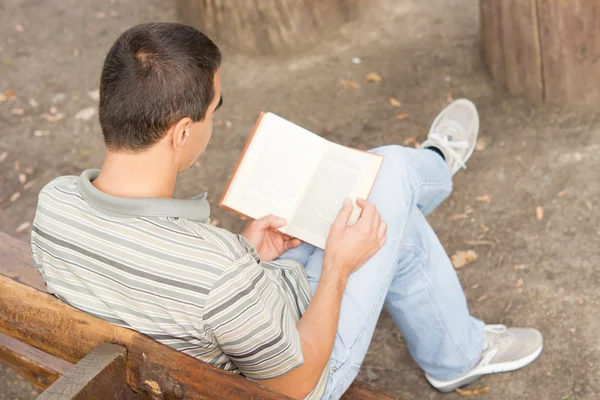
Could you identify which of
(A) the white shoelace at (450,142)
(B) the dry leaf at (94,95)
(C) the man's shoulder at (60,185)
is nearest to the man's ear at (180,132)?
(C) the man's shoulder at (60,185)

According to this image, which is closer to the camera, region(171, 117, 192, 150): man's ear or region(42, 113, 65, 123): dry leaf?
region(171, 117, 192, 150): man's ear

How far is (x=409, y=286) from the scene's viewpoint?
9.37ft

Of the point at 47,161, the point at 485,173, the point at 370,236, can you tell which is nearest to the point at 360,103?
the point at 485,173

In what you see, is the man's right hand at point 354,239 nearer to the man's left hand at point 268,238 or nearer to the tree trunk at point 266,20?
the man's left hand at point 268,238

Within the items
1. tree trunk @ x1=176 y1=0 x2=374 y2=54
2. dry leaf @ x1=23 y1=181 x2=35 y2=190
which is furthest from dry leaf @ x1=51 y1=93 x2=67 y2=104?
tree trunk @ x1=176 y1=0 x2=374 y2=54

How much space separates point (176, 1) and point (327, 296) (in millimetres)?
4067

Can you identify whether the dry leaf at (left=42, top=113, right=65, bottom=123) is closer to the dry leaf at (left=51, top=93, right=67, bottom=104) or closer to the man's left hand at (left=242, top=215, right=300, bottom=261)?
the dry leaf at (left=51, top=93, right=67, bottom=104)

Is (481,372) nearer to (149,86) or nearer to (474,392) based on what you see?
(474,392)

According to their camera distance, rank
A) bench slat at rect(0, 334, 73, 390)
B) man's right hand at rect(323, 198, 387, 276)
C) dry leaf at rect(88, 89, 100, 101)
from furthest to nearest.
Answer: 1. dry leaf at rect(88, 89, 100, 101)
2. bench slat at rect(0, 334, 73, 390)
3. man's right hand at rect(323, 198, 387, 276)

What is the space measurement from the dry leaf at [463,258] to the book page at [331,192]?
4.54 ft

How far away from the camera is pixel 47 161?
16.1 feet

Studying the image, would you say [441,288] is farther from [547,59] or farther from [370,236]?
[547,59]

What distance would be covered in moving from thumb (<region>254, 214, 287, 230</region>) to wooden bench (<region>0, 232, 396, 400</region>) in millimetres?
819

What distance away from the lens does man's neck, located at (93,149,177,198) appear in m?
2.03
